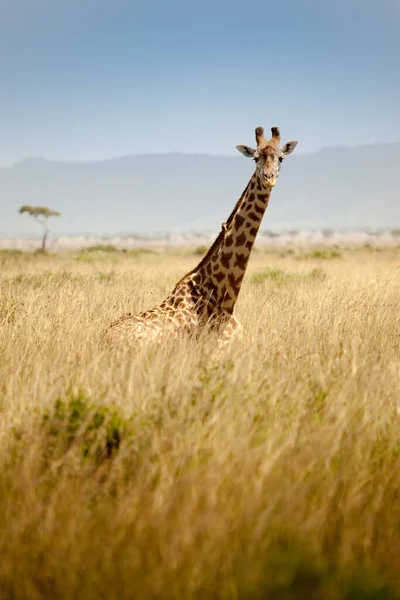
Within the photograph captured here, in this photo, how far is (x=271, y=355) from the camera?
18.1 ft

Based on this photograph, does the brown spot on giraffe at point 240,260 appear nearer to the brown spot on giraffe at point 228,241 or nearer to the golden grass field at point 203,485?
the brown spot on giraffe at point 228,241

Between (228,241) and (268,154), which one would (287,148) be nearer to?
(268,154)

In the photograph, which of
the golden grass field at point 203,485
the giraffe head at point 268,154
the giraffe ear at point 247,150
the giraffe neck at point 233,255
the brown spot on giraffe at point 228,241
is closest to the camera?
the golden grass field at point 203,485

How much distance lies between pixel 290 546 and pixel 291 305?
649 centimetres

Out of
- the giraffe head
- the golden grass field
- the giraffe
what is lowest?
the golden grass field

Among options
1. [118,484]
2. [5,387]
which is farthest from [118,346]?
[118,484]

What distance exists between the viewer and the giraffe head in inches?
252

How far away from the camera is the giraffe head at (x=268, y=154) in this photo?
6.40m

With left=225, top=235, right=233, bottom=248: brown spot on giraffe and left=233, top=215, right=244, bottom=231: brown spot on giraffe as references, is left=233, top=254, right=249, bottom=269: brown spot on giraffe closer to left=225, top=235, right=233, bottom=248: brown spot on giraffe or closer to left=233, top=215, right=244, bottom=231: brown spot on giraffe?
left=225, top=235, right=233, bottom=248: brown spot on giraffe

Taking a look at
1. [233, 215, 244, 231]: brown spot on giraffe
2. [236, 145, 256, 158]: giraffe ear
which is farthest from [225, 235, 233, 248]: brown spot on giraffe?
[236, 145, 256, 158]: giraffe ear

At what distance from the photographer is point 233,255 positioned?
22.8 ft

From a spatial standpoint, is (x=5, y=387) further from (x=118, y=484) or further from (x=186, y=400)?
(x=118, y=484)

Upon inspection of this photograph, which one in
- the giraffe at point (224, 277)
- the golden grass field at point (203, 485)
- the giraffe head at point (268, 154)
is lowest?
the golden grass field at point (203, 485)

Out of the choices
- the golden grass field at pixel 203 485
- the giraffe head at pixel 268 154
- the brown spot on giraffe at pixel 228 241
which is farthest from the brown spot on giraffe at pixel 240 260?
the golden grass field at pixel 203 485
